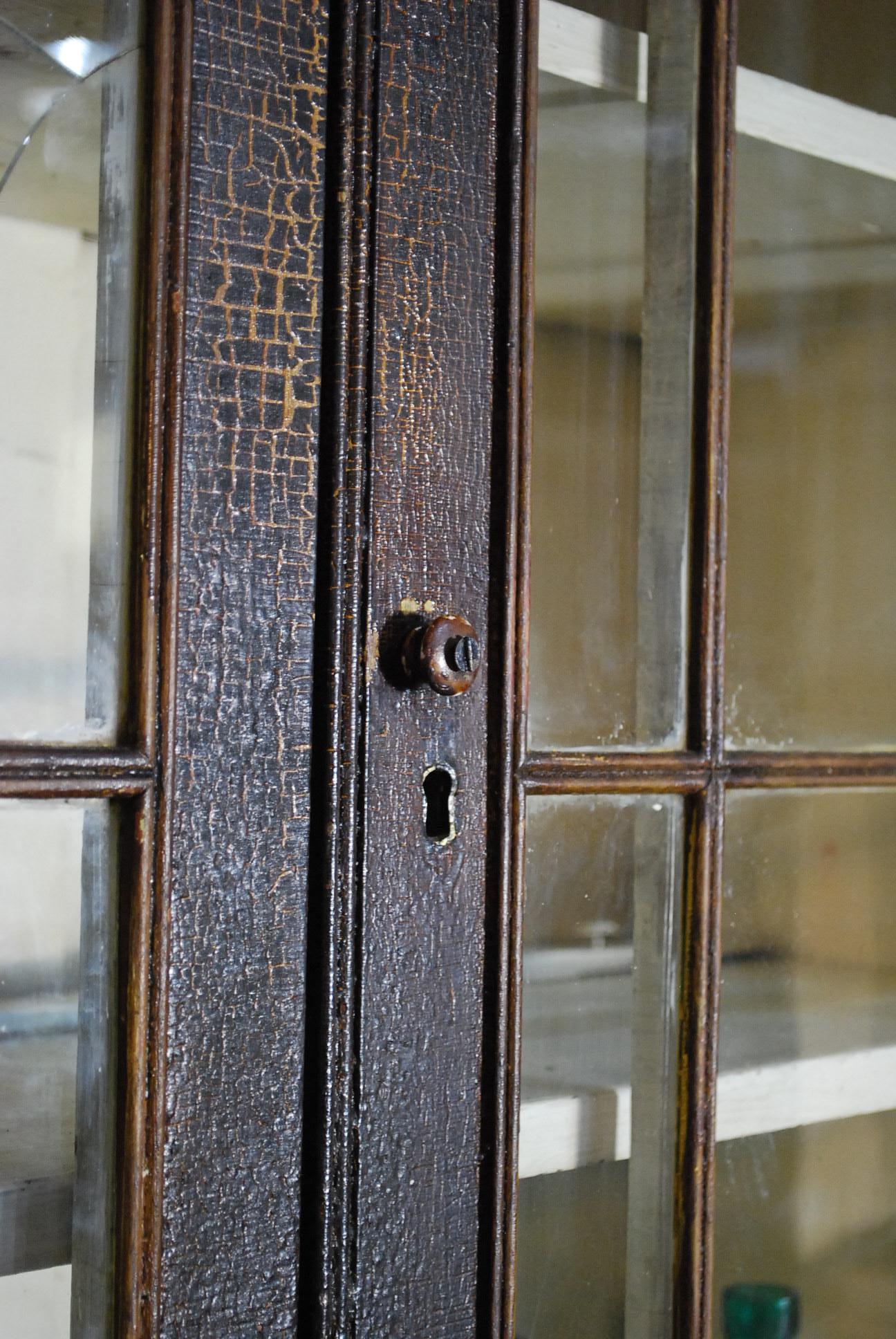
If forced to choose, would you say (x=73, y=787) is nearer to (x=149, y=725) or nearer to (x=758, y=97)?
(x=149, y=725)

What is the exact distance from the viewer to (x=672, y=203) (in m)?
0.67

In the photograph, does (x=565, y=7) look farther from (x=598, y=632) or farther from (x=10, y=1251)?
(x=10, y=1251)

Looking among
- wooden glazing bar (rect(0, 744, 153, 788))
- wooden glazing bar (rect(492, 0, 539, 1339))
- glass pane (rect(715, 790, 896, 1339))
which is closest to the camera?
wooden glazing bar (rect(0, 744, 153, 788))

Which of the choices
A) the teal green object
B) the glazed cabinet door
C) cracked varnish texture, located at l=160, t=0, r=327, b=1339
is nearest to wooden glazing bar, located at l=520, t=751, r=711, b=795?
the glazed cabinet door

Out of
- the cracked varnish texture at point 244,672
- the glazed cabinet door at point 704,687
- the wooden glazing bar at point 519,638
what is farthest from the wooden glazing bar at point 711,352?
the cracked varnish texture at point 244,672

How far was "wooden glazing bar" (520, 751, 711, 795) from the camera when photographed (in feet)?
1.98

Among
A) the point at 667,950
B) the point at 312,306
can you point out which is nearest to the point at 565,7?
the point at 312,306

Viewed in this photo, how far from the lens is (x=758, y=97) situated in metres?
0.70

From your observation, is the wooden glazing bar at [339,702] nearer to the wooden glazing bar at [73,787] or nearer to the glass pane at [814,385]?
the wooden glazing bar at [73,787]

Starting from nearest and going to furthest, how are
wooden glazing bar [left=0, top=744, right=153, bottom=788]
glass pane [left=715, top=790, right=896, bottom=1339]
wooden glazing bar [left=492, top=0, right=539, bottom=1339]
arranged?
wooden glazing bar [left=0, top=744, right=153, bottom=788] < wooden glazing bar [left=492, top=0, right=539, bottom=1339] < glass pane [left=715, top=790, right=896, bottom=1339]

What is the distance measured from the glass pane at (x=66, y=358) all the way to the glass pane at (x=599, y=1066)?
22 centimetres

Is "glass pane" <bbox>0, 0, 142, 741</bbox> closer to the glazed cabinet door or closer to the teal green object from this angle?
the glazed cabinet door

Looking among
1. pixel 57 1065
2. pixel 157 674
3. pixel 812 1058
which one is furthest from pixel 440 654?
pixel 812 1058

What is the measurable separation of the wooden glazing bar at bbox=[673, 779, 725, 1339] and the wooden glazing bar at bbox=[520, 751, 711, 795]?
0.06 feet
